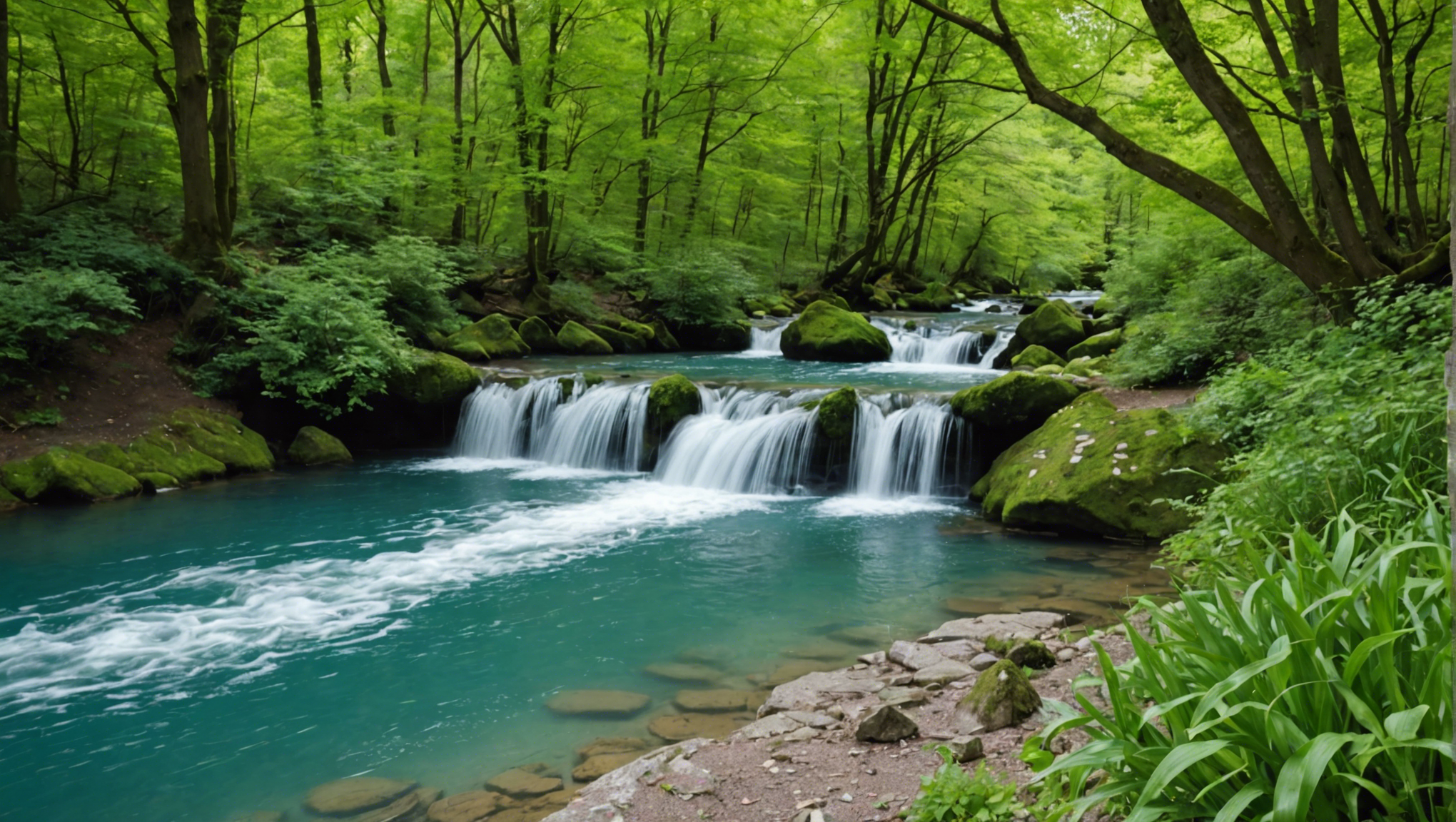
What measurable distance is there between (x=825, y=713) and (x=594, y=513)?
618 centimetres

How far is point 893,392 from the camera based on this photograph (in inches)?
475

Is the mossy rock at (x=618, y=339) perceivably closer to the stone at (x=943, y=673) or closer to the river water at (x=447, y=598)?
the river water at (x=447, y=598)

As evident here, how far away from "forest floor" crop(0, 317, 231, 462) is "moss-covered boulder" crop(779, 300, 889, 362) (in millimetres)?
11286

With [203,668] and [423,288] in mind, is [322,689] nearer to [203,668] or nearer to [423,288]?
[203,668]

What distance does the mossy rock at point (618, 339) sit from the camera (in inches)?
797

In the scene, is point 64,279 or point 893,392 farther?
point 893,392

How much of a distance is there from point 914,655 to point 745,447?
6.69m

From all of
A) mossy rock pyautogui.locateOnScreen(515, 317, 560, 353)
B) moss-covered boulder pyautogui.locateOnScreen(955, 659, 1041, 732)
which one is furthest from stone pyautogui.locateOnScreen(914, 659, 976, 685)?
mossy rock pyautogui.locateOnScreen(515, 317, 560, 353)

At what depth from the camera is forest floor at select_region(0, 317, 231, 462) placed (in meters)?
10.4

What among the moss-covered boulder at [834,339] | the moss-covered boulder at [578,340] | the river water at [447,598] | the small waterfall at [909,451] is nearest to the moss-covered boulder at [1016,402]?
the small waterfall at [909,451]

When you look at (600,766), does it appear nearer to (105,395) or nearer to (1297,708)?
(1297,708)

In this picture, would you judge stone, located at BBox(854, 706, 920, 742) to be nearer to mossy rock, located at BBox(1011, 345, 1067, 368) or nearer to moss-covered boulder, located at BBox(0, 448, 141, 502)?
moss-covered boulder, located at BBox(0, 448, 141, 502)

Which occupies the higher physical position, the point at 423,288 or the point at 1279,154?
the point at 1279,154

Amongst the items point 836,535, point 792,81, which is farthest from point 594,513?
point 792,81
